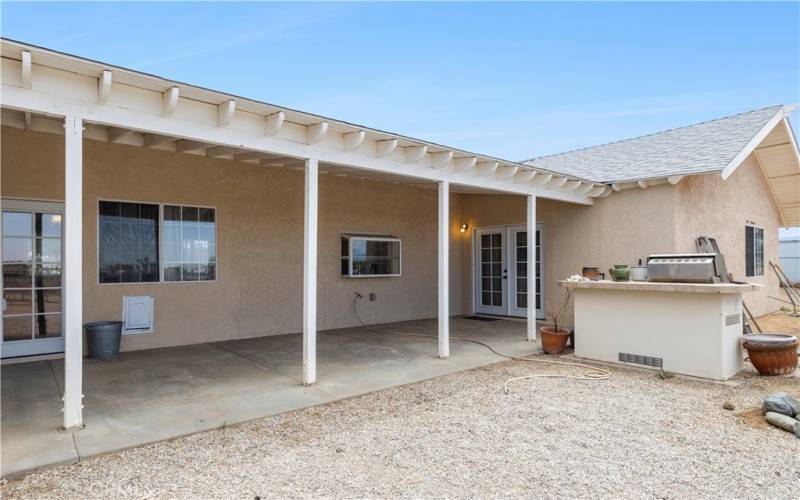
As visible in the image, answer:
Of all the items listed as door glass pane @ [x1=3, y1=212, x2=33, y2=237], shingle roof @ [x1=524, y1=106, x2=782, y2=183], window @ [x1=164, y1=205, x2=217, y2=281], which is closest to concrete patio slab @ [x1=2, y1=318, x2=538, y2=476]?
window @ [x1=164, y1=205, x2=217, y2=281]

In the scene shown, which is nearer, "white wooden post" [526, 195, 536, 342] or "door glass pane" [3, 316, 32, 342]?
"door glass pane" [3, 316, 32, 342]

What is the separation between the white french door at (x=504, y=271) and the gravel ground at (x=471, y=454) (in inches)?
211

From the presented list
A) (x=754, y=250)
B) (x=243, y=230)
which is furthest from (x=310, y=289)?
(x=754, y=250)

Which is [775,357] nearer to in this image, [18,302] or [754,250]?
[754,250]

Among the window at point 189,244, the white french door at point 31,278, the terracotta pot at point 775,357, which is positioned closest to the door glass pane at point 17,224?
the white french door at point 31,278

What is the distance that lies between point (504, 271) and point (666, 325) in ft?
16.0

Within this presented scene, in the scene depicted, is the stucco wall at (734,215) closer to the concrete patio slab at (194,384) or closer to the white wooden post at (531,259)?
the white wooden post at (531,259)

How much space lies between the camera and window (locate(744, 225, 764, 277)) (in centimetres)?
1066

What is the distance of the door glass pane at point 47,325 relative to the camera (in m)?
6.40

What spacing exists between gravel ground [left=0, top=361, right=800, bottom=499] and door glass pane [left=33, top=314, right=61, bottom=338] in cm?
418

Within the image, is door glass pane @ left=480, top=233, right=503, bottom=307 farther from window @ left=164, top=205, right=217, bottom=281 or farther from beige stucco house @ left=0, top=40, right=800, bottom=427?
window @ left=164, top=205, right=217, bottom=281

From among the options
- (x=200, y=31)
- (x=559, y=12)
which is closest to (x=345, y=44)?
(x=200, y=31)

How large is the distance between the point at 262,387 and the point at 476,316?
687 cm

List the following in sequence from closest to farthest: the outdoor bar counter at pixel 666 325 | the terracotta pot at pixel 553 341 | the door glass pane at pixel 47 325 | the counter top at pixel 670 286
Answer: the counter top at pixel 670 286 → the outdoor bar counter at pixel 666 325 → the door glass pane at pixel 47 325 → the terracotta pot at pixel 553 341
